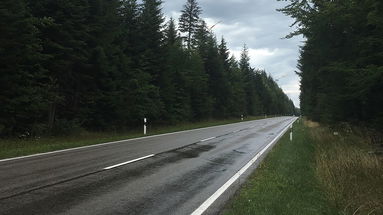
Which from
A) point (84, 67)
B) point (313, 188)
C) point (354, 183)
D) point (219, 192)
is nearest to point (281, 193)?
point (313, 188)

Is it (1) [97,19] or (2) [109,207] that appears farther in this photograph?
(1) [97,19]

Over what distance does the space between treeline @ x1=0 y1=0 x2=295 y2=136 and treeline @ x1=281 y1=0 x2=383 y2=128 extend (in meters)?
11.2

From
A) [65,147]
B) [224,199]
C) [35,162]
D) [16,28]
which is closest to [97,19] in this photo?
[16,28]

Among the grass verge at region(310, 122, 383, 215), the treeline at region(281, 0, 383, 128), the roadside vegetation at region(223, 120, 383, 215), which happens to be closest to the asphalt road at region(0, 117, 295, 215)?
the roadside vegetation at region(223, 120, 383, 215)

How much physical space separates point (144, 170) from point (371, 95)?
11.4 meters

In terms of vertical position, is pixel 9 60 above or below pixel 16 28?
below

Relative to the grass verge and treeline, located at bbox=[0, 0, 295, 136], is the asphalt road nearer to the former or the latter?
the grass verge

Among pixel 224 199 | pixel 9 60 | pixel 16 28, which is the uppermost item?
pixel 16 28

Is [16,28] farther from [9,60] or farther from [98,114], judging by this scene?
[98,114]

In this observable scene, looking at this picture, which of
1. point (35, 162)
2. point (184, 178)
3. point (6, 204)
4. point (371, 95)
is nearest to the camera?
point (6, 204)

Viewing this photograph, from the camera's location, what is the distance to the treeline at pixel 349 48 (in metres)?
14.4

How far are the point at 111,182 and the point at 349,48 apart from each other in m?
13.8

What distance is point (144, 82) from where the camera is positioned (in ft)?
99.7

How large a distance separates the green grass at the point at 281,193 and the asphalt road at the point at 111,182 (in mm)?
709
